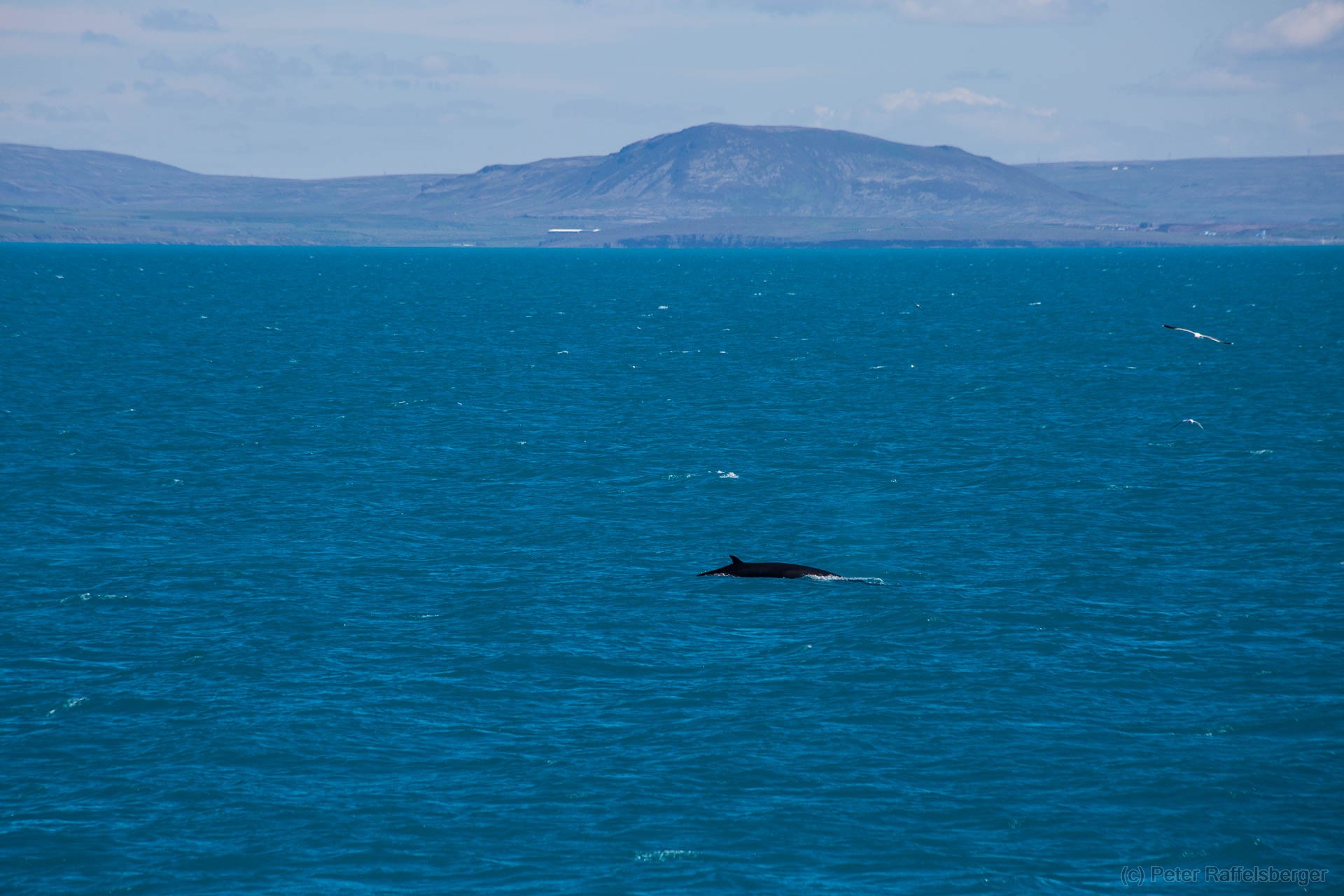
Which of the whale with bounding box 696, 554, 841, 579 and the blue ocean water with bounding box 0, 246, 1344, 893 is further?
the whale with bounding box 696, 554, 841, 579

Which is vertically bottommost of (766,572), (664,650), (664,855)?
(664,855)

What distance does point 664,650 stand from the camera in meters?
41.2

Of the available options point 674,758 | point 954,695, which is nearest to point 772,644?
point 954,695

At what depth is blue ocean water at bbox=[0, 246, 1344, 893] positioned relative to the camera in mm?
29219

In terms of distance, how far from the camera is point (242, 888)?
27250mm

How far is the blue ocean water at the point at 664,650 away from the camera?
2922cm

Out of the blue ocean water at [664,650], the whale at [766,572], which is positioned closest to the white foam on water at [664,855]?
the blue ocean water at [664,650]

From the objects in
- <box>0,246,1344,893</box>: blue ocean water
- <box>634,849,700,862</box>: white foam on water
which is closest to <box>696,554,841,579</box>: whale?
<box>0,246,1344,893</box>: blue ocean water

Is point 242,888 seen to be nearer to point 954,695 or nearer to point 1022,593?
point 954,695

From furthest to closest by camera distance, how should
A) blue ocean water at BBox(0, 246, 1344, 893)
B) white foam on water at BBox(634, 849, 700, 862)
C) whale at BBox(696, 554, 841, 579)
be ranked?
whale at BBox(696, 554, 841, 579), blue ocean water at BBox(0, 246, 1344, 893), white foam on water at BBox(634, 849, 700, 862)

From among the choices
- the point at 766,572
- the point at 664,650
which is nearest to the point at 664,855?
the point at 664,650

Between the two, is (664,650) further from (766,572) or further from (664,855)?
(664,855)

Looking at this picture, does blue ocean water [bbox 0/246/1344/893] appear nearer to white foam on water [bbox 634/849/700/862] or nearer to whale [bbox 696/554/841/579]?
white foam on water [bbox 634/849/700/862]

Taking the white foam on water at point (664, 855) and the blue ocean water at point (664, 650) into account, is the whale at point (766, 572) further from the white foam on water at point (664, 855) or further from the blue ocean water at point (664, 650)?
the white foam on water at point (664, 855)
